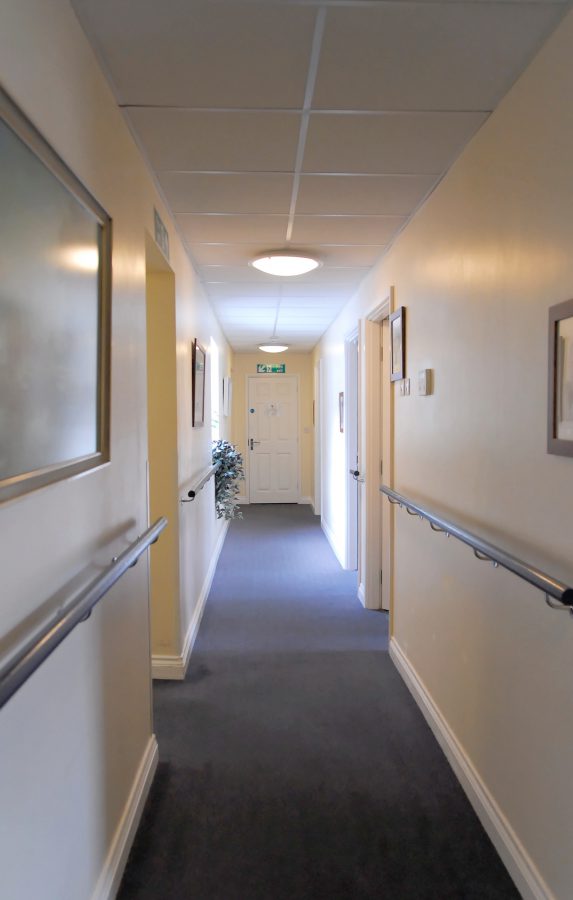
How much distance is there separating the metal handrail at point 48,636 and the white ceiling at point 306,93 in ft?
4.61

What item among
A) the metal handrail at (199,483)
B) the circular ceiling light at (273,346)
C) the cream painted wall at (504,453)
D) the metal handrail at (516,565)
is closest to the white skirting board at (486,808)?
the cream painted wall at (504,453)

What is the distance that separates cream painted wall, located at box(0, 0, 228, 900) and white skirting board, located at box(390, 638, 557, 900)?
1.20 meters

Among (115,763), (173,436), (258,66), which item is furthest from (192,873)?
(258,66)

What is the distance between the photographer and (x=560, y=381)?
1449 millimetres

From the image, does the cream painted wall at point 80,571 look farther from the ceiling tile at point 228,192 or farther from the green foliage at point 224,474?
the green foliage at point 224,474

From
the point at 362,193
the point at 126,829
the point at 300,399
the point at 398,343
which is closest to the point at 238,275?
the point at 398,343

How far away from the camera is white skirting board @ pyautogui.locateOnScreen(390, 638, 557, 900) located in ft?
5.24

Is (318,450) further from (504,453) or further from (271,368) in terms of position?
(504,453)

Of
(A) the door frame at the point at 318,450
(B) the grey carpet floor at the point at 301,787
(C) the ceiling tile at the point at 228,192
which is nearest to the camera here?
(B) the grey carpet floor at the point at 301,787

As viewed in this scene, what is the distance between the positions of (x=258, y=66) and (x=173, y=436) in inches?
70.3

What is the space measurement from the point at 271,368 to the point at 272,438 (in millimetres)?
1131

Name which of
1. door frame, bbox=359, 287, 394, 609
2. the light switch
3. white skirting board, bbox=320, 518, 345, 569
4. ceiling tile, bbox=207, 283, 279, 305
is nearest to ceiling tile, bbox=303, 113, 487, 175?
the light switch

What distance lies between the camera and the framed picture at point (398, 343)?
3031mm

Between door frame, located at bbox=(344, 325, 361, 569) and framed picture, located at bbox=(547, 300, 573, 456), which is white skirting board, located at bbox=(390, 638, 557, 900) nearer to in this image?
framed picture, located at bbox=(547, 300, 573, 456)
